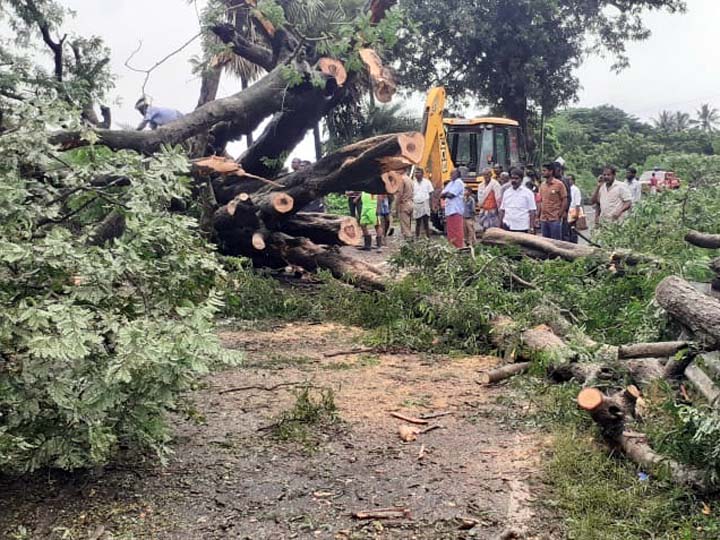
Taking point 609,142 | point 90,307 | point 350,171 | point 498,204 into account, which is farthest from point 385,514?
point 609,142

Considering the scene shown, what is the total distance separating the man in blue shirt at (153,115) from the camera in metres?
9.64

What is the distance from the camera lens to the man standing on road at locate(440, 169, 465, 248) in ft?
38.4

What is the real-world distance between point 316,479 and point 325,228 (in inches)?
240

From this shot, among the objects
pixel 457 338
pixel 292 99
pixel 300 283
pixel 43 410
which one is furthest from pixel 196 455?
pixel 292 99

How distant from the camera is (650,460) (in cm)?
364

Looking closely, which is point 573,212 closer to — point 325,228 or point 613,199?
point 613,199

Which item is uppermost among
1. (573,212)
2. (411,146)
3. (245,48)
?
(245,48)

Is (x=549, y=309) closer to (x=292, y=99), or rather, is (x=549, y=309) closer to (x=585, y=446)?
(x=585, y=446)

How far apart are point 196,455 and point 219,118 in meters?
5.74

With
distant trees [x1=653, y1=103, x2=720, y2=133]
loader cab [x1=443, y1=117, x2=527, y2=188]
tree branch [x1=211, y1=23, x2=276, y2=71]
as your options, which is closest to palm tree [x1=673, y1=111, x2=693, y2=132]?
distant trees [x1=653, y1=103, x2=720, y2=133]

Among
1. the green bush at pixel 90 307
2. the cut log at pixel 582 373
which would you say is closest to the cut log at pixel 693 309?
the cut log at pixel 582 373

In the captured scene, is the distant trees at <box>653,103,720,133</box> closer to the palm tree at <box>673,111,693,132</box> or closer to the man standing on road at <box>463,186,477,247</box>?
the palm tree at <box>673,111,693,132</box>

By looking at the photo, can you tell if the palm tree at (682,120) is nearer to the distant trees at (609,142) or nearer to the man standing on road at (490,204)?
the distant trees at (609,142)

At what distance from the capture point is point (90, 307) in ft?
11.7
